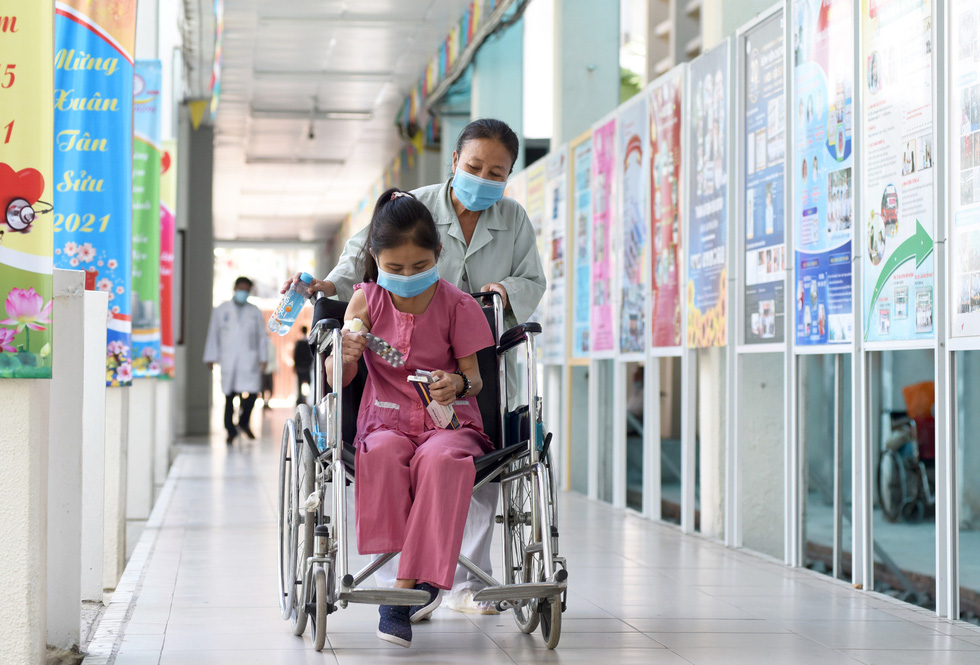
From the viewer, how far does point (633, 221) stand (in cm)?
624

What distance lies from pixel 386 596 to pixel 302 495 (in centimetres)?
41

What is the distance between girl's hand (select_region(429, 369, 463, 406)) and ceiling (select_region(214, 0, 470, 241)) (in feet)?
24.0

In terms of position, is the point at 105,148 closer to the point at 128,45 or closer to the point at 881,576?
the point at 128,45

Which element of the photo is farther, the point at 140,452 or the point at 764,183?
the point at 140,452

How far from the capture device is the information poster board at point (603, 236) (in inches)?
261

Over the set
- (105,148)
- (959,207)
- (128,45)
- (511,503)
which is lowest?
(511,503)

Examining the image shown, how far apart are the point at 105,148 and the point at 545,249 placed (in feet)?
12.7

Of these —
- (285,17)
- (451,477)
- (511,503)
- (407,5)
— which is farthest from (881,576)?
(285,17)

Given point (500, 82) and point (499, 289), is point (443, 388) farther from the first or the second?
point (500, 82)

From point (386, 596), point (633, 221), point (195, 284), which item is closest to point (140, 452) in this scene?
point (633, 221)

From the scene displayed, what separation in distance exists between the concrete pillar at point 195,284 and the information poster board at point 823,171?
10.0 metres

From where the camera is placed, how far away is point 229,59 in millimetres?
11312

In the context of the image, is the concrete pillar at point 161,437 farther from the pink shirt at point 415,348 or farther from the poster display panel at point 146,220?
the pink shirt at point 415,348

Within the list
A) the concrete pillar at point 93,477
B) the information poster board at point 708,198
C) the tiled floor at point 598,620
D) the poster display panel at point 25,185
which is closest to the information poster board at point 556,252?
the information poster board at point 708,198
